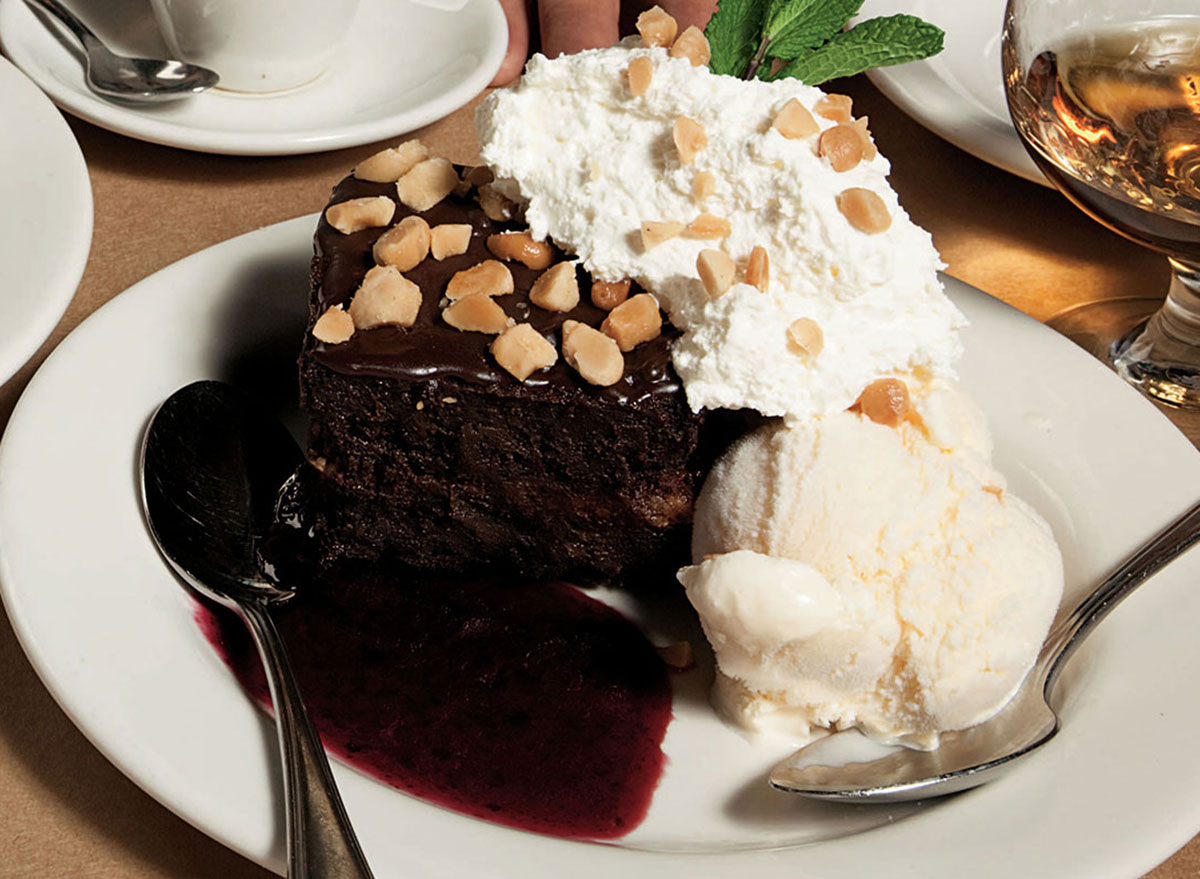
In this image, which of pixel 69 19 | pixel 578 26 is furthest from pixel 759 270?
pixel 69 19

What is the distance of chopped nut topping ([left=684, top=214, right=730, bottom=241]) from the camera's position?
1.31m

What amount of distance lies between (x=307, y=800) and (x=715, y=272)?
65 cm

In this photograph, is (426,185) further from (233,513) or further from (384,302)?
(233,513)

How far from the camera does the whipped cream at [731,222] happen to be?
1.27m

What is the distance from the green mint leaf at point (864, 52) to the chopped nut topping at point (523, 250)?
1.37 ft

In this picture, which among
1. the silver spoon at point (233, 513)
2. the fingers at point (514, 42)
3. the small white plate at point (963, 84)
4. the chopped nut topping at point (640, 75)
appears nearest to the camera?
the silver spoon at point (233, 513)

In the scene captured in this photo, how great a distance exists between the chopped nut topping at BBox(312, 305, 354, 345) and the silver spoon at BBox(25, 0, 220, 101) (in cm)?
97

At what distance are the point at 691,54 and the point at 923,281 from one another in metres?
0.39

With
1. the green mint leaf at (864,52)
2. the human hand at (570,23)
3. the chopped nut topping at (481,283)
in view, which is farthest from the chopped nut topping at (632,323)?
the human hand at (570,23)

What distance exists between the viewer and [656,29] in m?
1.48

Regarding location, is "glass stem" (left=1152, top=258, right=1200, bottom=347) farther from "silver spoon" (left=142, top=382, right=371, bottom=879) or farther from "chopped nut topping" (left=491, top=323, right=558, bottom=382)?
"silver spoon" (left=142, top=382, right=371, bottom=879)

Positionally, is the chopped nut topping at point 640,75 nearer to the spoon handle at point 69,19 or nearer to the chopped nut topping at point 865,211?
the chopped nut topping at point 865,211

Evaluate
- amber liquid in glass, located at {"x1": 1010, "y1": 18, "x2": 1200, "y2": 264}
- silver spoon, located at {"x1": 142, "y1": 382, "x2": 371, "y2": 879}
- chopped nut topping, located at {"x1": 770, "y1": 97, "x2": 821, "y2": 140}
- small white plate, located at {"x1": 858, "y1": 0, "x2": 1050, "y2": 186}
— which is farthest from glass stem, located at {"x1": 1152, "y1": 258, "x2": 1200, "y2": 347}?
silver spoon, located at {"x1": 142, "y1": 382, "x2": 371, "y2": 879}

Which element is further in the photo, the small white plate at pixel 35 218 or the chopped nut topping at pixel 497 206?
the chopped nut topping at pixel 497 206
